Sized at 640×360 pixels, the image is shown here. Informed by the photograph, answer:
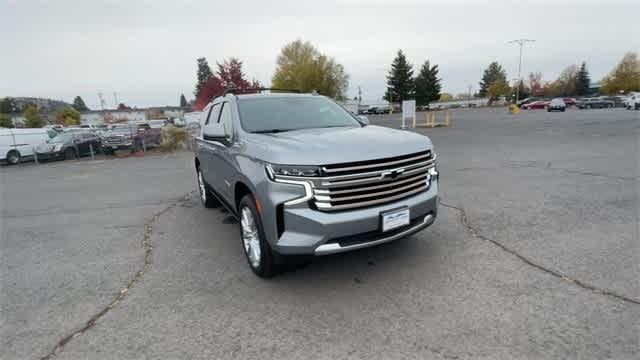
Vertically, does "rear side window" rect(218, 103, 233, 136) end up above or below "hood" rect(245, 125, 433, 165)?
above

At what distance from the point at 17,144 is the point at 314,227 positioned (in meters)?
19.9

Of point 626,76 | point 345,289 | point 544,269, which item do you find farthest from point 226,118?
point 626,76

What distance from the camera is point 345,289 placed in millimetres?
3201

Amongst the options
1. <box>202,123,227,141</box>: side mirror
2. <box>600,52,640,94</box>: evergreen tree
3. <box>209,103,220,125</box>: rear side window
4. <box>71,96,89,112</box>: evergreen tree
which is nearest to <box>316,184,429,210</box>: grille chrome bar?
<box>202,123,227,141</box>: side mirror

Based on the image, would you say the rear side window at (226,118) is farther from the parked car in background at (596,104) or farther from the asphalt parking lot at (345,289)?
the parked car in background at (596,104)

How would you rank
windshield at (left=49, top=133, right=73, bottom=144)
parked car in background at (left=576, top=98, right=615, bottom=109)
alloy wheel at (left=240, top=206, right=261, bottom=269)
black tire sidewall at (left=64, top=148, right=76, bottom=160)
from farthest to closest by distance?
parked car in background at (left=576, top=98, right=615, bottom=109) < black tire sidewall at (left=64, top=148, right=76, bottom=160) < windshield at (left=49, top=133, right=73, bottom=144) < alloy wheel at (left=240, top=206, right=261, bottom=269)

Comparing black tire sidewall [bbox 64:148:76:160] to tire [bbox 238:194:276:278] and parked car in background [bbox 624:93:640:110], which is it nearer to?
tire [bbox 238:194:276:278]

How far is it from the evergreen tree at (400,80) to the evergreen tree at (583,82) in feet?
135

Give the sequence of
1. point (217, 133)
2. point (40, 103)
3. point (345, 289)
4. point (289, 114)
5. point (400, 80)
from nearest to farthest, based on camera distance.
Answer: point (345, 289) → point (217, 133) → point (289, 114) → point (400, 80) → point (40, 103)

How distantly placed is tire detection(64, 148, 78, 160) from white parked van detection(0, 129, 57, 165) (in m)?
1.78

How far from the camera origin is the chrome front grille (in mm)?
2816

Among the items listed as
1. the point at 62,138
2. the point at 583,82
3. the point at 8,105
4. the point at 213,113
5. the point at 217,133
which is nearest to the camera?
the point at 217,133

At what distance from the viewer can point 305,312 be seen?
2873mm

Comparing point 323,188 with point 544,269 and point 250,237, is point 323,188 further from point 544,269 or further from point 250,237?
point 544,269
